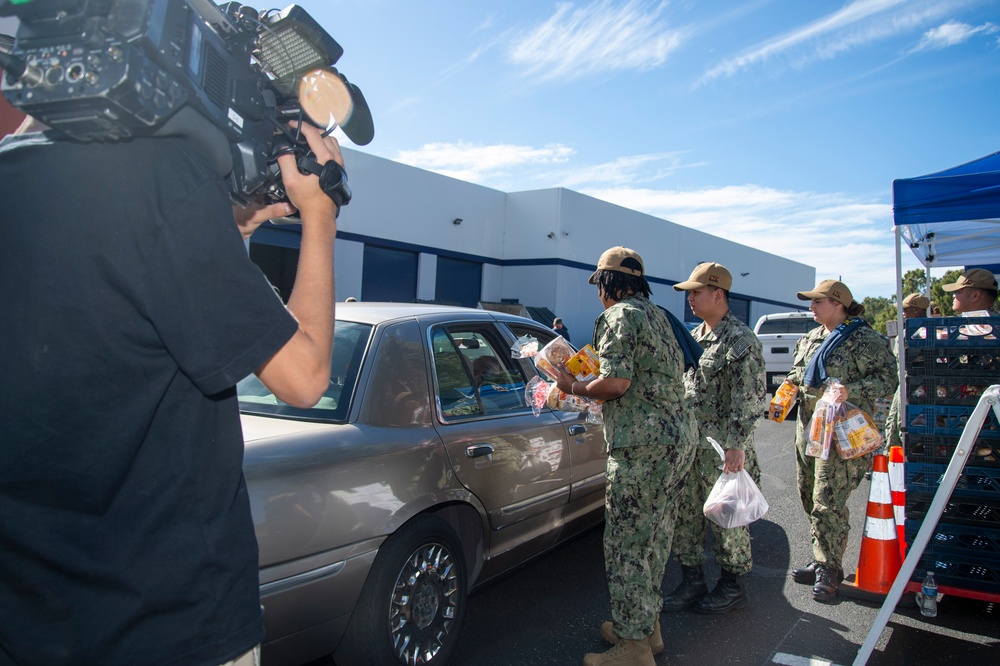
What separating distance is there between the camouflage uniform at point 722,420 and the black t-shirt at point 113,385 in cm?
323

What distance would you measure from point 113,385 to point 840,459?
13.7ft

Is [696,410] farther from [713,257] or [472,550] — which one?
[713,257]

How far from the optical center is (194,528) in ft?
3.50

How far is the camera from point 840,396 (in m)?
4.16

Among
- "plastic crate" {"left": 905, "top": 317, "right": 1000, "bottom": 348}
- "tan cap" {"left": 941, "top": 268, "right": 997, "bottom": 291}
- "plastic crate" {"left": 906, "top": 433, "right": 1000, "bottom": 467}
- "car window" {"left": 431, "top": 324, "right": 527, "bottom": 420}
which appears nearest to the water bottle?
"plastic crate" {"left": 906, "top": 433, "right": 1000, "bottom": 467}

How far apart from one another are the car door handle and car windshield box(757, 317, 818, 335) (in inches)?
492

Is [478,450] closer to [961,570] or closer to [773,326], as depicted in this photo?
[961,570]

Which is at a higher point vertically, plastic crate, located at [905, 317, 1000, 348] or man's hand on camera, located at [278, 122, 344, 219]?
man's hand on camera, located at [278, 122, 344, 219]

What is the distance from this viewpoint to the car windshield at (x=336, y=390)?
9.50 feet

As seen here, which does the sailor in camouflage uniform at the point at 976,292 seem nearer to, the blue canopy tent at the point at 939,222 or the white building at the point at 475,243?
the blue canopy tent at the point at 939,222

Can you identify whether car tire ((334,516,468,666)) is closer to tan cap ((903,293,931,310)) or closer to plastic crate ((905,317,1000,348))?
plastic crate ((905,317,1000,348))

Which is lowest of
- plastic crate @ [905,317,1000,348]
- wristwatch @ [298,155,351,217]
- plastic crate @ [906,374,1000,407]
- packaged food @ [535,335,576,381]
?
plastic crate @ [906,374,1000,407]

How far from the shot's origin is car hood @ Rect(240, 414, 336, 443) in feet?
8.45

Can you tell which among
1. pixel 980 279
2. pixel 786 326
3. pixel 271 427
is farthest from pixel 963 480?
pixel 786 326
